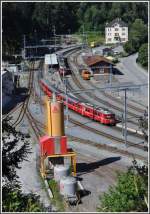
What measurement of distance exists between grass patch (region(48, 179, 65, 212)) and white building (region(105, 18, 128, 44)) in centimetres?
4693

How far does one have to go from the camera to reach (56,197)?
1775cm

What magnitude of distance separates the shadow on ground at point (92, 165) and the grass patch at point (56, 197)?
1.72 metres

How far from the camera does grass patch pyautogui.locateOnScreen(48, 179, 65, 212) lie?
16845mm

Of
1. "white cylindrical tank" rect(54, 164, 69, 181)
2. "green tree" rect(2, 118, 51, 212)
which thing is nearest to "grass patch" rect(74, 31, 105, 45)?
"white cylindrical tank" rect(54, 164, 69, 181)

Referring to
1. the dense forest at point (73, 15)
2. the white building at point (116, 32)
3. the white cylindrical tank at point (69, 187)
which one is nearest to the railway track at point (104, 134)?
the white cylindrical tank at point (69, 187)

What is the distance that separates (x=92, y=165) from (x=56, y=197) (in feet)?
12.3

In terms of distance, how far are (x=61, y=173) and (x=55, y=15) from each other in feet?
159

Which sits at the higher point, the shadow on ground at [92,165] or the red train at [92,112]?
the red train at [92,112]

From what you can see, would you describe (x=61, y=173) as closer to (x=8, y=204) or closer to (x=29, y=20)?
(x=8, y=204)

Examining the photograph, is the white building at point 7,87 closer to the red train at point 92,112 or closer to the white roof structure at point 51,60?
the red train at point 92,112

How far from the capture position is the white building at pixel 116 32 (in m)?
A: 64.4

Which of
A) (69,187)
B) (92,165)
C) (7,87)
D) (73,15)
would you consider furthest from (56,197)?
(73,15)

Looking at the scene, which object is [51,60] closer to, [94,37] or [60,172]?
[94,37]

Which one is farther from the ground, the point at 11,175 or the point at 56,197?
the point at 11,175
